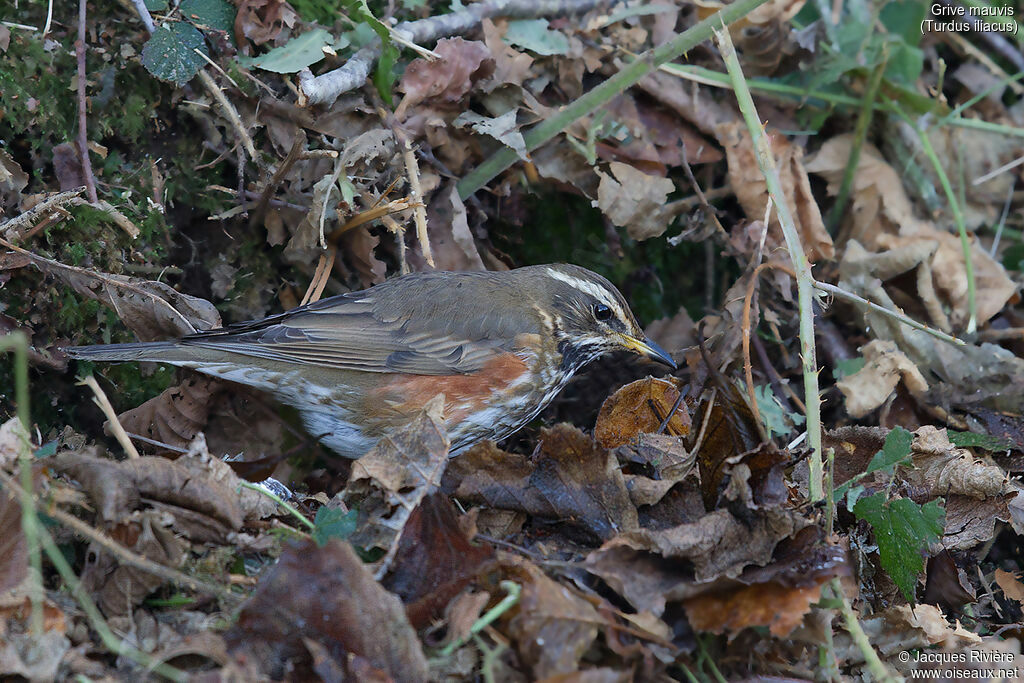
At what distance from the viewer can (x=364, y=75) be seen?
17.6 ft

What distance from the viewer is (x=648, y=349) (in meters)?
5.26

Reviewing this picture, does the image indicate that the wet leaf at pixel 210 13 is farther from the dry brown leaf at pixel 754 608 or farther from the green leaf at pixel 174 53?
the dry brown leaf at pixel 754 608

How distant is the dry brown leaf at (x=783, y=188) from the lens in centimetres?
593

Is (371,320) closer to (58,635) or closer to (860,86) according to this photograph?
(58,635)

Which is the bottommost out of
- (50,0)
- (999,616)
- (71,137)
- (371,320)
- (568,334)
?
(999,616)

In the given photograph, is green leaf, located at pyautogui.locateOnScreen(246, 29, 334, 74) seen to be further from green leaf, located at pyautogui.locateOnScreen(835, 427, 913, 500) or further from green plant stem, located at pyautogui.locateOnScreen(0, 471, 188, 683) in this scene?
green leaf, located at pyautogui.locateOnScreen(835, 427, 913, 500)

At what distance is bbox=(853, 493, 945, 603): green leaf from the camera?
364cm

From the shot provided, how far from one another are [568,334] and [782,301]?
5.29 feet

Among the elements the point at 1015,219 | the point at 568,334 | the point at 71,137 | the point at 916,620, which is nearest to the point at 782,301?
the point at 568,334

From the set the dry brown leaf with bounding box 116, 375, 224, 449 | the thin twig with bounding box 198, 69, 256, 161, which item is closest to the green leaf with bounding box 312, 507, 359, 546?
the dry brown leaf with bounding box 116, 375, 224, 449

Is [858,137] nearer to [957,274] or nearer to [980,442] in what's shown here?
[957,274]

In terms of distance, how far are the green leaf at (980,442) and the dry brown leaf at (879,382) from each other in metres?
0.45

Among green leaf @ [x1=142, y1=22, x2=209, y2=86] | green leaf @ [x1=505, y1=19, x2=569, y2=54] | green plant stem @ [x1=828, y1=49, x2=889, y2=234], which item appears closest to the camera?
green leaf @ [x1=142, y1=22, x2=209, y2=86]

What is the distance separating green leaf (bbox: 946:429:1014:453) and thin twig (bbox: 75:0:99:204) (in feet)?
14.9
